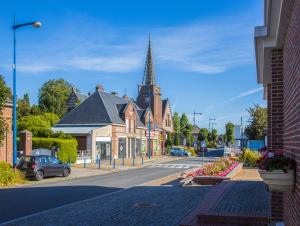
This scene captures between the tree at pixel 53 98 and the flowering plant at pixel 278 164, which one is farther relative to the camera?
the tree at pixel 53 98

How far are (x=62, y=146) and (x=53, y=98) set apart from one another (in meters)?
50.5

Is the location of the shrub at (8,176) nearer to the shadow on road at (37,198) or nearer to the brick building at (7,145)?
the shadow on road at (37,198)

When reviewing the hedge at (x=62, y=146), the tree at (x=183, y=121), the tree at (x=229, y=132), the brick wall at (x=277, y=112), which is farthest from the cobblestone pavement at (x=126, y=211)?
the tree at (x=229, y=132)

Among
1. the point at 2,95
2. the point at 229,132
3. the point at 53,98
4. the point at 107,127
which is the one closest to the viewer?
the point at 2,95

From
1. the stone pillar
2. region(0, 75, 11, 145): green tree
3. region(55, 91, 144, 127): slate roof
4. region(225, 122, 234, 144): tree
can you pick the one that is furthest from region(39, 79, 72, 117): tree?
region(0, 75, 11, 145): green tree

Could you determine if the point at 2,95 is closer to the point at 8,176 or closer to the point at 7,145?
the point at 8,176

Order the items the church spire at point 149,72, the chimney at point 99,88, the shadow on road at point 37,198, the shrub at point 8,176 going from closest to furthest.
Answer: the shadow on road at point 37,198, the shrub at point 8,176, the chimney at point 99,88, the church spire at point 149,72

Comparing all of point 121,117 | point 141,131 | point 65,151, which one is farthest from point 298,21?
point 141,131

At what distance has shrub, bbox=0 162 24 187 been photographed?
68.4 ft

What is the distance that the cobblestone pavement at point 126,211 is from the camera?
1070 cm

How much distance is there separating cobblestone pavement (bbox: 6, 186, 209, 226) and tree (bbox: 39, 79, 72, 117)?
231ft

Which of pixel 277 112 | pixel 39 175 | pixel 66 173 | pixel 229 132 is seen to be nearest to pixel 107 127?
pixel 66 173

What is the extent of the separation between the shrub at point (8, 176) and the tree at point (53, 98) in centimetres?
6212

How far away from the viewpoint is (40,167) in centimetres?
2419
